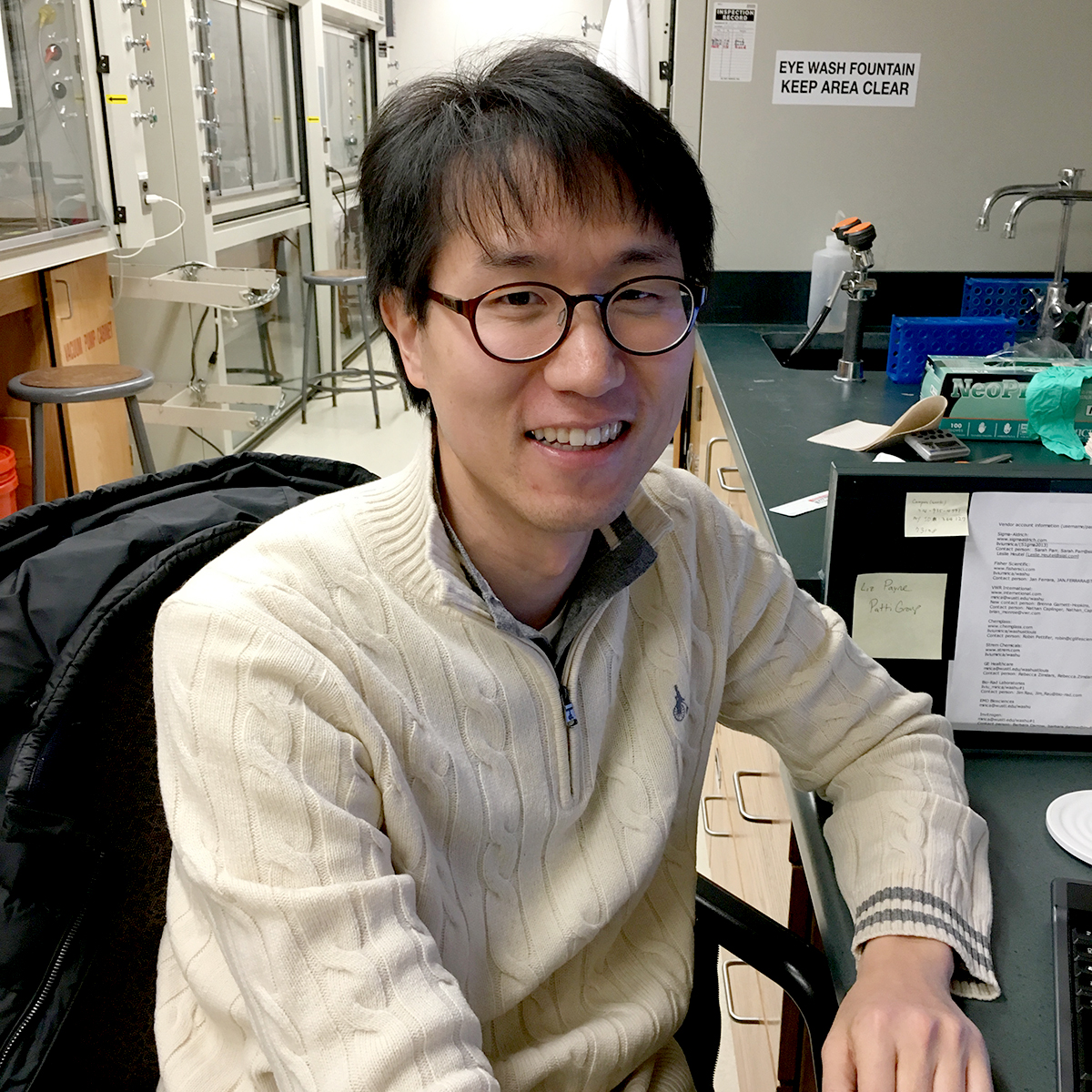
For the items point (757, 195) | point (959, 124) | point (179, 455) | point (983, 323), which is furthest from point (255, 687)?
point (179, 455)

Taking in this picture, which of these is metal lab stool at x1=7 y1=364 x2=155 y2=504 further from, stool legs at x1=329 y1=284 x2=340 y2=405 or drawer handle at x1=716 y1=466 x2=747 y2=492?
stool legs at x1=329 y1=284 x2=340 y2=405

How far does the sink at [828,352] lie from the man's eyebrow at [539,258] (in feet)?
5.86

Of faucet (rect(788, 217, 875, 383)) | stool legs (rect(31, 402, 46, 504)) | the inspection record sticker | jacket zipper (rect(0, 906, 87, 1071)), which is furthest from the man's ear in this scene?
stool legs (rect(31, 402, 46, 504))

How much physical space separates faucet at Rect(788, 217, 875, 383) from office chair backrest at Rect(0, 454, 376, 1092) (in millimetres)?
1672

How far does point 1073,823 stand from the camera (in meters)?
0.91

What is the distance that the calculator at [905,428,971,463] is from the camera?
1562 mm

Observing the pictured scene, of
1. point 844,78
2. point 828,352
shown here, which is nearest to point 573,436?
point 828,352

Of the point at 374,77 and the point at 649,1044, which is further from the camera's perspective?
the point at 374,77

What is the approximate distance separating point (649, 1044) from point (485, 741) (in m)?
0.34

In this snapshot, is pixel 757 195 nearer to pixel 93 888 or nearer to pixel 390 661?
pixel 390 661

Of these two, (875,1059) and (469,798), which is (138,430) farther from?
(875,1059)

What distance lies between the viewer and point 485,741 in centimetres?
85

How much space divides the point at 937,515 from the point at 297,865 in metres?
0.69

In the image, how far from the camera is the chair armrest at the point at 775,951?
920 millimetres
